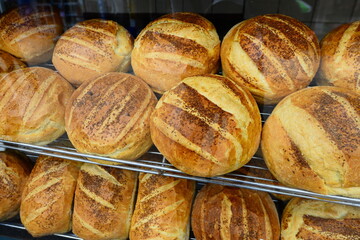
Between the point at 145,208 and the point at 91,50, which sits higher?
the point at 91,50

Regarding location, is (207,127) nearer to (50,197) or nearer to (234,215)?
(234,215)

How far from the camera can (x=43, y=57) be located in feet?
4.85

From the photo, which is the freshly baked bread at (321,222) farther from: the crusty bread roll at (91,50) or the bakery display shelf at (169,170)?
the crusty bread roll at (91,50)

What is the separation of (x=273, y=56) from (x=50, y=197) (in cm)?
121

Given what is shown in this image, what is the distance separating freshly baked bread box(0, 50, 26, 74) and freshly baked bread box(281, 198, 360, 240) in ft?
4.97

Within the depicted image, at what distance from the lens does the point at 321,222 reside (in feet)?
3.79

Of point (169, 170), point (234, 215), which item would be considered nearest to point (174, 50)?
point (169, 170)

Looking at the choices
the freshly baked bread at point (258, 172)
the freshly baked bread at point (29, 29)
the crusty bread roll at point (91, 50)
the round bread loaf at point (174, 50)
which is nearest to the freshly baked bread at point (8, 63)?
the freshly baked bread at point (29, 29)

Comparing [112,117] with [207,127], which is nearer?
[207,127]

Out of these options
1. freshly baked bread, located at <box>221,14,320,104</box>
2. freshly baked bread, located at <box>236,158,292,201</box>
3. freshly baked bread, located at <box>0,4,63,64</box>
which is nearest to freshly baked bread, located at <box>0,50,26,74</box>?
freshly baked bread, located at <box>0,4,63,64</box>

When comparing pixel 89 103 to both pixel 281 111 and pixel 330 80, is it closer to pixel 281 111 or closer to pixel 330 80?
pixel 281 111

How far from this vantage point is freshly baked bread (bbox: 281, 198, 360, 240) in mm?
1124

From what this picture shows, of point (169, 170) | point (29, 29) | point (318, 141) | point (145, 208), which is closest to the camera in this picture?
point (318, 141)

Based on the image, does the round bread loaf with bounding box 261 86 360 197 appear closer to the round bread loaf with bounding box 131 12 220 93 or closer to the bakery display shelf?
the bakery display shelf
